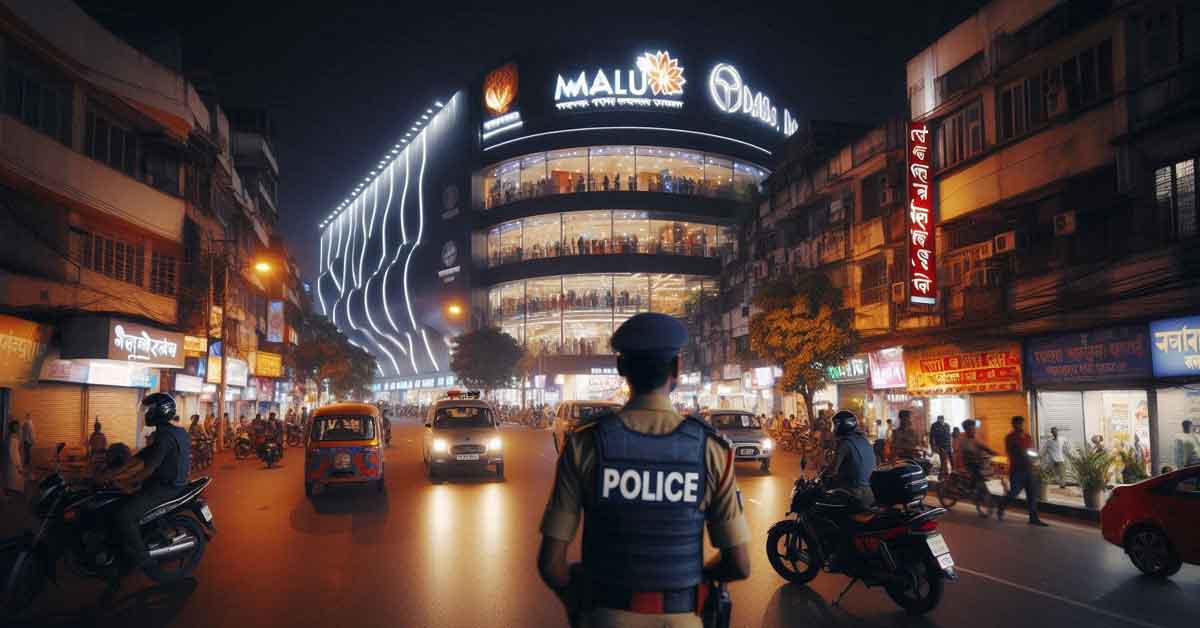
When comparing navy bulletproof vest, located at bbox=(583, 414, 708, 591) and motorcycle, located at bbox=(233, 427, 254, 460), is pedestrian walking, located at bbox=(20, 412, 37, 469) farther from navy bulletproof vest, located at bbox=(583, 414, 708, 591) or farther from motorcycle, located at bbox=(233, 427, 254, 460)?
navy bulletproof vest, located at bbox=(583, 414, 708, 591)

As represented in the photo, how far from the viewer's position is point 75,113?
21.8 meters

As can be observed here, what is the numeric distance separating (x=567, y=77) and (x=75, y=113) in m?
→ 58.4

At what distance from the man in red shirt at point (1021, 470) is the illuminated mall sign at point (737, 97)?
222ft

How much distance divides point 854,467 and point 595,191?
67336mm

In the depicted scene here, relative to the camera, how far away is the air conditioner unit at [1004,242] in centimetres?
2133

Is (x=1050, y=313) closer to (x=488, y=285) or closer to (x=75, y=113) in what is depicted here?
(x=75, y=113)

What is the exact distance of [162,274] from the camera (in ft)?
90.9

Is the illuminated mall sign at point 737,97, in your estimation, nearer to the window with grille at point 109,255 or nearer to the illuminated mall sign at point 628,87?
the illuminated mall sign at point 628,87

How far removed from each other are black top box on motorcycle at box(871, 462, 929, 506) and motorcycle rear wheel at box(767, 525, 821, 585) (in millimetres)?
1137

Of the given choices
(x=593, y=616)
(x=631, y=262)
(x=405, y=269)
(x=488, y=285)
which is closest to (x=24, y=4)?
(x=593, y=616)

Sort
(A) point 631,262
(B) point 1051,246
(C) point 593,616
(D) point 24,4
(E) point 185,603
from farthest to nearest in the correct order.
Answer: (A) point 631,262
(B) point 1051,246
(D) point 24,4
(E) point 185,603
(C) point 593,616

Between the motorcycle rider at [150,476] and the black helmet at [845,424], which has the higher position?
the black helmet at [845,424]

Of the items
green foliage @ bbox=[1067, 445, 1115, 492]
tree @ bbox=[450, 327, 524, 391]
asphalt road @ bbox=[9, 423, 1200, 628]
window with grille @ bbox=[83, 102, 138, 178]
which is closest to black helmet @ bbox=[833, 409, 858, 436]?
asphalt road @ bbox=[9, 423, 1200, 628]

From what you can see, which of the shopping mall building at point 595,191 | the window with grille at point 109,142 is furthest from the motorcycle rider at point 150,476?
the shopping mall building at point 595,191
